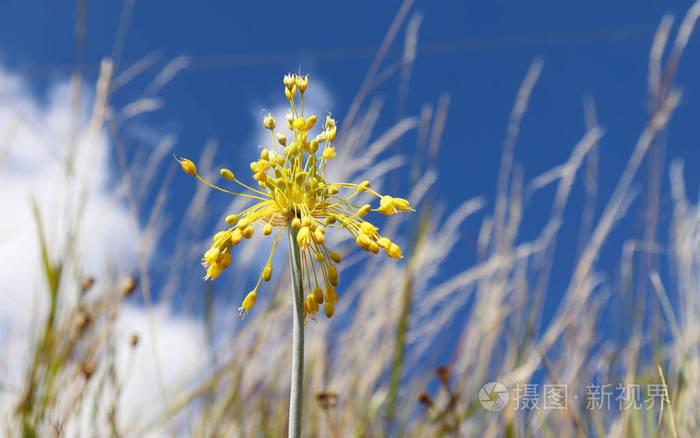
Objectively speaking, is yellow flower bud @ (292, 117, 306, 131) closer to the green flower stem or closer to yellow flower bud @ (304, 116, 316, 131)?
yellow flower bud @ (304, 116, 316, 131)

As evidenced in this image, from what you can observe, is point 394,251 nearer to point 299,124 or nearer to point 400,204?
point 400,204

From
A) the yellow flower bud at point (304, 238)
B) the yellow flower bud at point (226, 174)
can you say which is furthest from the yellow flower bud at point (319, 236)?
the yellow flower bud at point (226, 174)

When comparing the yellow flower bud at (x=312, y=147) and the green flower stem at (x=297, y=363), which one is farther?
the yellow flower bud at (x=312, y=147)

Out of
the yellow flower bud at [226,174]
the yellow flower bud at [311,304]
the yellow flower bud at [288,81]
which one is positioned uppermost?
the yellow flower bud at [288,81]

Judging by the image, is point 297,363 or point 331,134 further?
point 331,134

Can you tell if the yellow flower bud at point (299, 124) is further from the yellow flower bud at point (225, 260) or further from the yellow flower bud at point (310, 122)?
the yellow flower bud at point (225, 260)

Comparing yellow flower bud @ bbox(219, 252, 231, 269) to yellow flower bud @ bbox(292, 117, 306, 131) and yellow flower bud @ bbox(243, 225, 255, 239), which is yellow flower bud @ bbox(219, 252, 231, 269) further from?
yellow flower bud @ bbox(292, 117, 306, 131)

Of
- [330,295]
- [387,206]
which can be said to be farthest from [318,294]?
[387,206]

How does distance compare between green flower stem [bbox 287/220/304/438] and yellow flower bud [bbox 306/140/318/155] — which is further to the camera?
yellow flower bud [bbox 306/140/318/155]

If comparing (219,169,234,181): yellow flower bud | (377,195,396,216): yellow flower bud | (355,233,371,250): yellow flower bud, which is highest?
(219,169,234,181): yellow flower bud

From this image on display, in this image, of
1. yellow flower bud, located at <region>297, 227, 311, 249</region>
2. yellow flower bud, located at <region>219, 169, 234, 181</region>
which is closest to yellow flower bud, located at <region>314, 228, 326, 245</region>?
yellow flower bud, located at <region>297, 227, 311, 249</region>

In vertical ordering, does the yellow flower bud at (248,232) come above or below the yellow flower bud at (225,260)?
above

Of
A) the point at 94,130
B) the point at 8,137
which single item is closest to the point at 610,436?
the point at 94,130

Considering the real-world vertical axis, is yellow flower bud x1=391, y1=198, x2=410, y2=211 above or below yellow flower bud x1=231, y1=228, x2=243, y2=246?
above
